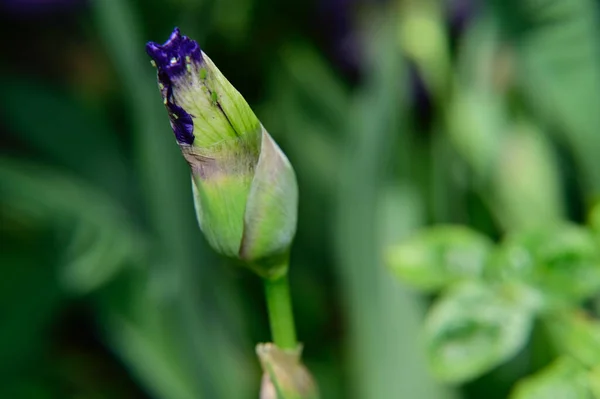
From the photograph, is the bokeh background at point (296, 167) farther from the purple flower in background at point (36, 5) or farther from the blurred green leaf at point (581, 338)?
the blurred green leaf at point (581, 338)

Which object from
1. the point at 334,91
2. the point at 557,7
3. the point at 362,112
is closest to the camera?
the point at 557,7

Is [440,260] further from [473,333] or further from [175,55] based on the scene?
[175,55]

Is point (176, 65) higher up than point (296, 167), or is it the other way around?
point (176, 65)

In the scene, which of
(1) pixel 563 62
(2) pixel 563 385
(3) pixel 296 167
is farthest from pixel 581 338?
(3) pixel 296 167

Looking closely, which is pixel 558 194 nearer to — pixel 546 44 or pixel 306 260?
pixel 546 44

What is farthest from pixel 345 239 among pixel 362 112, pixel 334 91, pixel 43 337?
pixel 43 337

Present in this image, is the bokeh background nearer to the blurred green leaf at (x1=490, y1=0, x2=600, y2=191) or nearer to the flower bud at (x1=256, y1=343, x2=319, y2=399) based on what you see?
the blurred green leaf at (x1=490, y1=0, x2=600, y2=191)

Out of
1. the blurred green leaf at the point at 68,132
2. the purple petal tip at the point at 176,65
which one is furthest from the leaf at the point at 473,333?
the blurred green leaf at the point at 68,132

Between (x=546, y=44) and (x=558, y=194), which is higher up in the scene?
(x=546, y=44)
